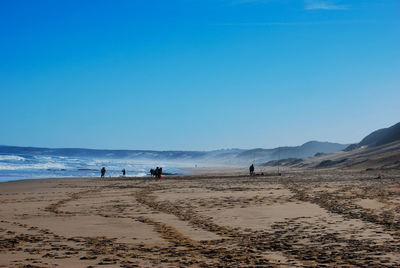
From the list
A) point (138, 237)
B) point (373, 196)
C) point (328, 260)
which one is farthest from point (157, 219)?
point (373, 196)

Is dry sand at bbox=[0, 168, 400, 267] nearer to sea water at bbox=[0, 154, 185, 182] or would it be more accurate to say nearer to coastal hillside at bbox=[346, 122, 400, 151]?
sea water at bbox=[0, 154, 185, 182]

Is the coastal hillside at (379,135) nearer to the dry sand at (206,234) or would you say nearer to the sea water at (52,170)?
the sea water at (52,170)

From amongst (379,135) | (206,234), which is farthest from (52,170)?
(379,135)

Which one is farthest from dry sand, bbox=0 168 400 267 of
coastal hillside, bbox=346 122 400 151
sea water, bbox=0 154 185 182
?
coastal hillside, bbox=346 122 400 151

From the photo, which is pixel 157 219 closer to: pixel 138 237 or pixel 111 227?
pixel 111 227

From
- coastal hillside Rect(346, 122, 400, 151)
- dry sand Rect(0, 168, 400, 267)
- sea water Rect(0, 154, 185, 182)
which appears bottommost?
dry sand Rect(0, 168, 400, 267)

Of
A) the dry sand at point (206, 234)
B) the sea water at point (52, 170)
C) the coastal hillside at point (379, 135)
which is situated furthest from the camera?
the coastal hillside at point (379, 135)

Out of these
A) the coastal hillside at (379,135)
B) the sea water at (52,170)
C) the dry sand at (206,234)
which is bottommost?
the dry sand at (206,234)

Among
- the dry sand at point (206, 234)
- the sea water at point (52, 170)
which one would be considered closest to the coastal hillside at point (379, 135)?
the sea water at point (52, 170)

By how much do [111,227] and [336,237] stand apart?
5.11 m

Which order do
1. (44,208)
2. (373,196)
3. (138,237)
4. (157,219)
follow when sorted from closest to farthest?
(138,237), (157,219), (44,208), (373,196)

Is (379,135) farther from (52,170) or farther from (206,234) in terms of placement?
(206,234)

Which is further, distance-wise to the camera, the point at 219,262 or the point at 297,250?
the point at 297,250

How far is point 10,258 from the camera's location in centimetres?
614
